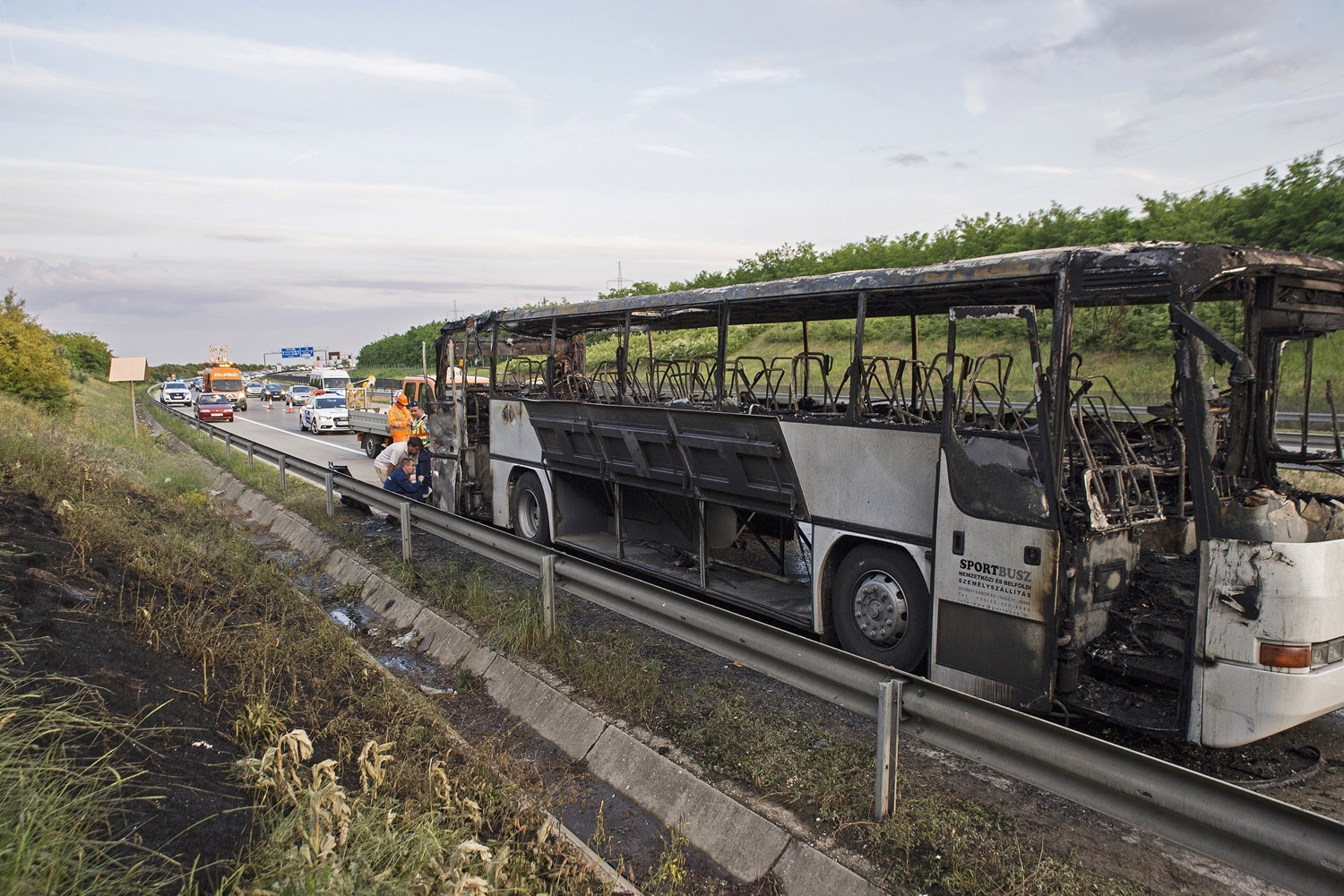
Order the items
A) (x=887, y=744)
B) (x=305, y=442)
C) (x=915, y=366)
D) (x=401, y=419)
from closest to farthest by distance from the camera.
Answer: (x=887, y=744), (x=915, y=366), (x=401, y=419), (x=305, y=442)

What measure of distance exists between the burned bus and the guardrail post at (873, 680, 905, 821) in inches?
61.6

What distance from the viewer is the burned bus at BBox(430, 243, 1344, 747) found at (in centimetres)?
427

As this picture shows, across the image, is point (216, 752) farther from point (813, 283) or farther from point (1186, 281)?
point (1186, 281)

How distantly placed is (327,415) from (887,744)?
31519 millimetres

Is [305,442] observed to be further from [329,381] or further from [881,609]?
[881,609]

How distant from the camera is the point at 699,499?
761 cm

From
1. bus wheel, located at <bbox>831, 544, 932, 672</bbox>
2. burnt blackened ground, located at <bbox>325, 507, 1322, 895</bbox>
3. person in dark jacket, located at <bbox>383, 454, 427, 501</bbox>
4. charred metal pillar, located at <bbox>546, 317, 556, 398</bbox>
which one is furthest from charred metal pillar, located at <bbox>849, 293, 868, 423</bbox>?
person in dark jacket, located at <bbox>383, 454, 427, 501</bbox>

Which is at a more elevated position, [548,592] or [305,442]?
[548,592]

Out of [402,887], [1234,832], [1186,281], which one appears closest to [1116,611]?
[1186,281]

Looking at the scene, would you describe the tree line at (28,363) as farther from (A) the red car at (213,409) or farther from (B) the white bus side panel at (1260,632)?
(B) the white bus side panel at (1260,632)

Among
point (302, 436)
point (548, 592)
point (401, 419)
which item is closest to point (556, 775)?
point (548, 592)

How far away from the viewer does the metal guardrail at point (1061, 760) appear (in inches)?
99.3

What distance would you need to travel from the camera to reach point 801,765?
4.52m

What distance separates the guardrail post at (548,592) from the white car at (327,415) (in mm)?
27738
